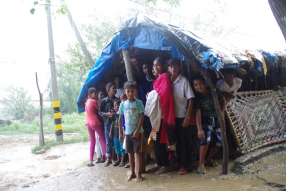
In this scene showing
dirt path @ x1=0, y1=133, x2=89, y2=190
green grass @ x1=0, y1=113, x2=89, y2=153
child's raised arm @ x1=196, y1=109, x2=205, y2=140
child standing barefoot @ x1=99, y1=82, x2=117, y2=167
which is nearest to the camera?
child's raised arm @ x1=196, y1=109, x2=205, y2=140

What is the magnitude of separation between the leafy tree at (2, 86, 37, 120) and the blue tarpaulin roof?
14802 mm

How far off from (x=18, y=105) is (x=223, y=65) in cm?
1804

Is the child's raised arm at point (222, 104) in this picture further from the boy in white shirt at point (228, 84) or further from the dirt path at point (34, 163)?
the dirt path at point (34, 163)

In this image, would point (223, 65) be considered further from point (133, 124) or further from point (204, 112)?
point (133, 124)

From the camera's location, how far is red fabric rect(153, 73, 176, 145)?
373 cm

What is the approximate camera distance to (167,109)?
148 inches

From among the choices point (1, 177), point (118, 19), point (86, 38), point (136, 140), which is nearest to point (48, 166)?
point (1, 177)

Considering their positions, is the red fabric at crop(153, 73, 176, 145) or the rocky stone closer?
the rocky stone

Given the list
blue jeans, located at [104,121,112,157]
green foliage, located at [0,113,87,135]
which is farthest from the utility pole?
blue jeans, located at [104,121,112,157]

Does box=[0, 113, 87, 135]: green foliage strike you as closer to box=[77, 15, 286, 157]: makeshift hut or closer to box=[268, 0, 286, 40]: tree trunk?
box=[77, 15, 286, 157]: makeshift hut

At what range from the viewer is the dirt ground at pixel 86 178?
3.25 m

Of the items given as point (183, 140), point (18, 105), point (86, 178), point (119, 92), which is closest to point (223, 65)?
point (183, 140)

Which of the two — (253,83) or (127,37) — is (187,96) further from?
(253,83)

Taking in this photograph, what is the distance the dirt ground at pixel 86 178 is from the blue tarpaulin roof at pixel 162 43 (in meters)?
1.54
